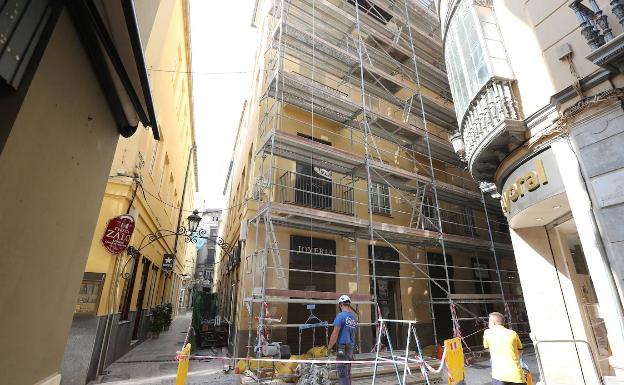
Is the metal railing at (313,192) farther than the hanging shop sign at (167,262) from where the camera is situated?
No

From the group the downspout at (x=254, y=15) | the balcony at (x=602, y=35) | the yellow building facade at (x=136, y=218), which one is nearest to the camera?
the balcony at (x=602, y=35)

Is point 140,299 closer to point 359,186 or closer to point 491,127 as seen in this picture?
point 359,186

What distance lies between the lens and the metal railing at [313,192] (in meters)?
10.8

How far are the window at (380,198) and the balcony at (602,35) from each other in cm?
837

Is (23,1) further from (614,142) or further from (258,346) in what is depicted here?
(258,346)

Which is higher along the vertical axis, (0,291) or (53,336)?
(0,291)

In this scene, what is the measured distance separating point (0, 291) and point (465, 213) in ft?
53.0

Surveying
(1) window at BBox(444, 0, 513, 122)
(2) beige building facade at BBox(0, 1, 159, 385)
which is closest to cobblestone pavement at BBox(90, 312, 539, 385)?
(2) beige building facade at BBox(0, 1, 159, 385)

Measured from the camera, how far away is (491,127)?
6586 millimetres

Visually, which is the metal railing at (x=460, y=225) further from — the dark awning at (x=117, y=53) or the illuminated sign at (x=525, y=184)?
the dark awning at (x=117, y=53)

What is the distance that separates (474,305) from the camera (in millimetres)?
13727

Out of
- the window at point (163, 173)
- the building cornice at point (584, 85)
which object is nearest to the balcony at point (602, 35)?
the building cornice at point (584, 85)

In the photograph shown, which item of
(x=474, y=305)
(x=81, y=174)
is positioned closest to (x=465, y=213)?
(x=474, y=305)

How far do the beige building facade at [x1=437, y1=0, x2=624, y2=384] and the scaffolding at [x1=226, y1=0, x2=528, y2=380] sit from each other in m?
3.50
